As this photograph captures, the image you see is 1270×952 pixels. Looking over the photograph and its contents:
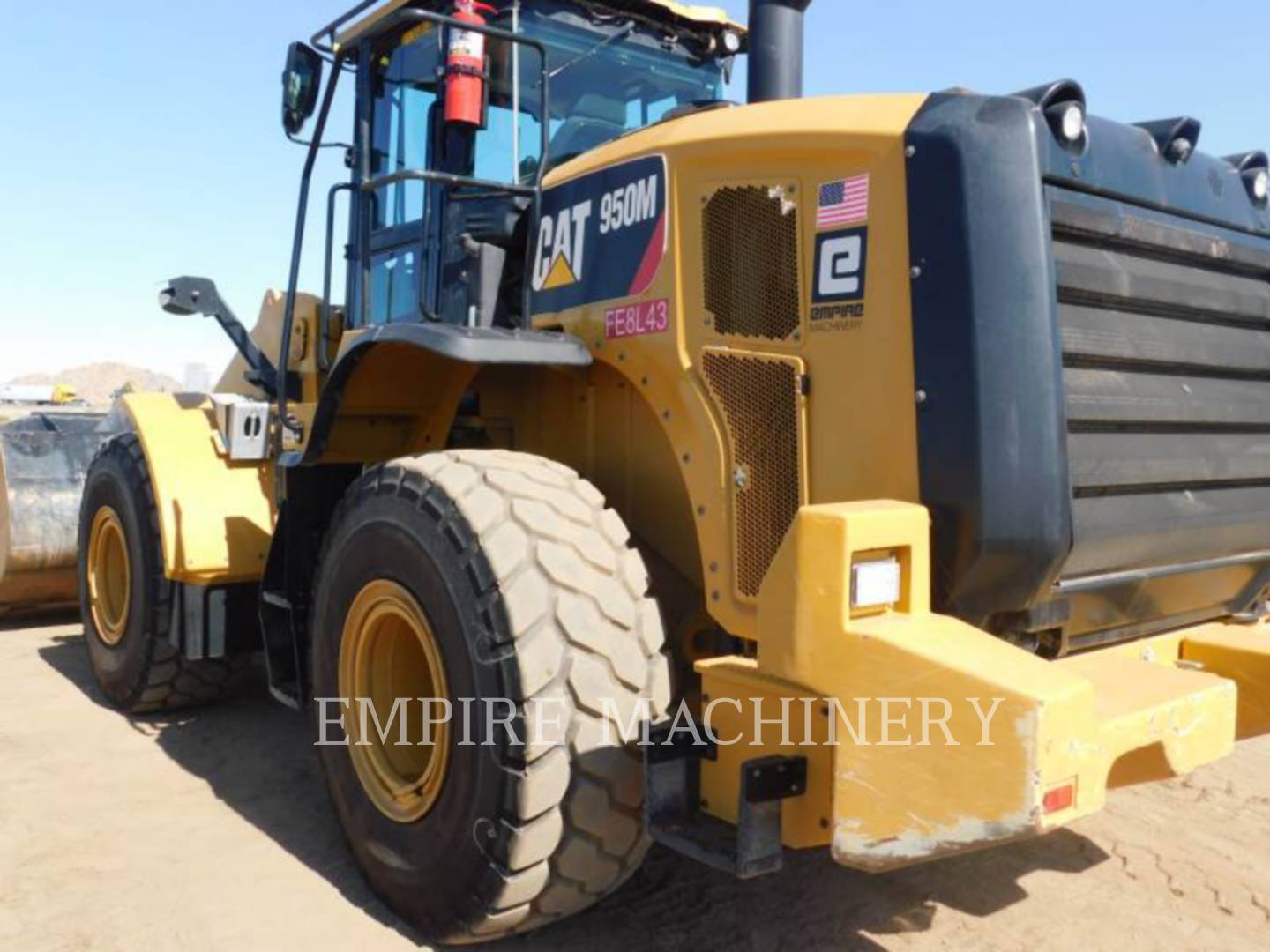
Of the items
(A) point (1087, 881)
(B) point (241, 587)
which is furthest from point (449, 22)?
(A) point (1087, 881)

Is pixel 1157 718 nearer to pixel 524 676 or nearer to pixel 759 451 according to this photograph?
pixel 759 451

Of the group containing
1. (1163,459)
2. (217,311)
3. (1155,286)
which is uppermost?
(217,311)

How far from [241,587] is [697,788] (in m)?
2.56

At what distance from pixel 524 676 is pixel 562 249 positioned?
140 centimetres

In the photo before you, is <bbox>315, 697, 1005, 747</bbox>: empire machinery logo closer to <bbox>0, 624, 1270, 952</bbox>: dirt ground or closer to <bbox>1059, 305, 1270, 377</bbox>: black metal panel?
<bbox>0, 624, 1270, 952</bbox>: dirt ground

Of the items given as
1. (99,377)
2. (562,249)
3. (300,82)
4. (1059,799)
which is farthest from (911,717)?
(99,377)

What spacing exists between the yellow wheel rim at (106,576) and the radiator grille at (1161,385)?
432 centimetres

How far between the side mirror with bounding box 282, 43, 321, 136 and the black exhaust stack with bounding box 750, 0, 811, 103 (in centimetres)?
169

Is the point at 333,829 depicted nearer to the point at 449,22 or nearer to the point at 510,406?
the point at 510,406

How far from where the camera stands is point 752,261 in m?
2.88

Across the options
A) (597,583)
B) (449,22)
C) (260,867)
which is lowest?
(260,867)

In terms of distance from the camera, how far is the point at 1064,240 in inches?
105

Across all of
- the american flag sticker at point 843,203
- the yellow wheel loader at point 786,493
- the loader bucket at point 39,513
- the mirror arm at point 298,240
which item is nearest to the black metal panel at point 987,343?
the yellow wheel loader at point 786,493

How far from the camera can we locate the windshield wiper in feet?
13.0
